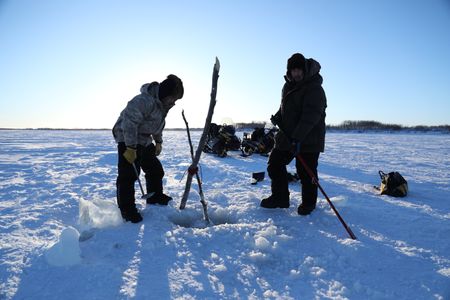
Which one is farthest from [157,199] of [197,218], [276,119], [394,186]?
[394,186]

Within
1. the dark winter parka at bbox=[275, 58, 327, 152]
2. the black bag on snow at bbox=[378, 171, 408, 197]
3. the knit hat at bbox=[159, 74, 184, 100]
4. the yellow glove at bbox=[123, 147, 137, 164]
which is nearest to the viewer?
the yellow glove at bbox=[123, 147, 137, 164]

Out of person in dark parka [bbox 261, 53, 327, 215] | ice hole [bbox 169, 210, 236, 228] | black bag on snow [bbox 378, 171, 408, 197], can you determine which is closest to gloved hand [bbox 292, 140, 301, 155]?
person in dark parka [bbox 261, 53, 327, 215]

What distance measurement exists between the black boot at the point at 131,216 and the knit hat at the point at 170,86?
129 cm

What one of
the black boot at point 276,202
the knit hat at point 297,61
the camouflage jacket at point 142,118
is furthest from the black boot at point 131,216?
the knit hat at point 297,61

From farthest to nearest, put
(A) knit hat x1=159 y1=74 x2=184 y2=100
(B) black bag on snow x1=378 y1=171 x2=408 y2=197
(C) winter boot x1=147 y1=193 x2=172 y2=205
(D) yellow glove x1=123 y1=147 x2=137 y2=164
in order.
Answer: (B) black bag on snow x1=378 y1=171 x2=408 y2=197 < (C) winter boot x1=147 y1=193 x2=172 y2=205 < (A) knit hat x1=159 y1=74 x2=184 y2=100 < (D) yellow glove x1=123 y1=147 x2=137 y2=164

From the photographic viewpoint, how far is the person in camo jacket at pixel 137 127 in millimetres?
3414

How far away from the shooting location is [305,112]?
3.64 metres

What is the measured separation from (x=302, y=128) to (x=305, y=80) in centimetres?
56

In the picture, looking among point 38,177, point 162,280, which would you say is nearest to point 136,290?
point 162,280

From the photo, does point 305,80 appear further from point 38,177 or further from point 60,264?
point 38,177

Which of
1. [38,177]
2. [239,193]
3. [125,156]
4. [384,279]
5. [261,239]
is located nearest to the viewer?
[384,279]

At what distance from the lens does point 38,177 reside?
6.58m

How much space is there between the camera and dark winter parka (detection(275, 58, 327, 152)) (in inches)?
143

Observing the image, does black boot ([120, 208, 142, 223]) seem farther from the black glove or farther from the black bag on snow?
the black bag on snow
